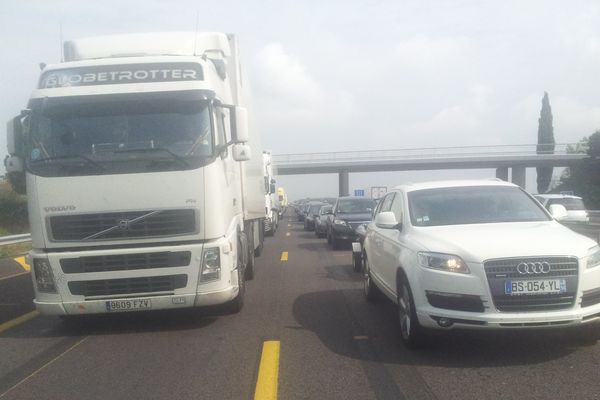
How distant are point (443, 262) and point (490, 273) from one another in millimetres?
457

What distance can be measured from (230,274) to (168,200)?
4.13ft

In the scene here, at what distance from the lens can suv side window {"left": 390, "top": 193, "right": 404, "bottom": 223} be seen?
24.6 feet

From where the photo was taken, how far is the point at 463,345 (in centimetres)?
621

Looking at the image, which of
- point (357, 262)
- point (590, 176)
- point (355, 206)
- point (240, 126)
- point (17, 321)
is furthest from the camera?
point (590, 176)

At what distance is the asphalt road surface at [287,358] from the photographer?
495 centimetres

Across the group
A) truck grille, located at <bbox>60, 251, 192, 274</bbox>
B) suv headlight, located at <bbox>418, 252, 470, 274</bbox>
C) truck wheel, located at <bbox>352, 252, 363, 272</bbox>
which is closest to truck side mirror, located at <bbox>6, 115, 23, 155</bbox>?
truck grille, located at <bbox>60, 251, 192, 274</bbox>

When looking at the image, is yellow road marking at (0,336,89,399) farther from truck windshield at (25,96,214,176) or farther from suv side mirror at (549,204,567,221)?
suv side mirror at (549,204,567,221)

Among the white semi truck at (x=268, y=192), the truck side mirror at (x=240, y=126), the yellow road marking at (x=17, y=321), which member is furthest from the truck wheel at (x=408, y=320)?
the white semi truck at (x=268, y=192)

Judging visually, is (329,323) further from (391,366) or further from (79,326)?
(79,326)

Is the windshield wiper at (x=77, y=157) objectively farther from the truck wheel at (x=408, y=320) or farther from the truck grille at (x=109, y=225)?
the truck wheel at (x=408, y=320)

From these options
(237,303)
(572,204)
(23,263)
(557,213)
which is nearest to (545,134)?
(572,204)

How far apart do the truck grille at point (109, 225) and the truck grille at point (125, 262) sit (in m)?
0.24

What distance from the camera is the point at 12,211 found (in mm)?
30156

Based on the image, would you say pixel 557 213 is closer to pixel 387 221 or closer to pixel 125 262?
pixel 387 221
